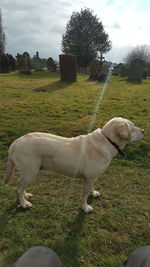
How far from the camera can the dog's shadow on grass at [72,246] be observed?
359cm

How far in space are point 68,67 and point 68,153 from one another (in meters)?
15.7

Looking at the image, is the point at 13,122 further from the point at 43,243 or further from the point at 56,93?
the point at 56,93

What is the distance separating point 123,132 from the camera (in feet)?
14.3

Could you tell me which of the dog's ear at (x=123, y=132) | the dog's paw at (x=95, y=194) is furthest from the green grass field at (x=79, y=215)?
the dog's ear at (x=123, y=132)

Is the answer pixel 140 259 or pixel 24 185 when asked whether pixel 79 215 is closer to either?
pixel 24 185

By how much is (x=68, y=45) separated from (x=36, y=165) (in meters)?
49.7

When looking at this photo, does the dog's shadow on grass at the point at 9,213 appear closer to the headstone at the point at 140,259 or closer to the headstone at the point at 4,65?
the headstone at the point at 140,259

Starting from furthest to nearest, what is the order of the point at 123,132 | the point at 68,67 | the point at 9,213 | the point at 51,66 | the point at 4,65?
the point at 51,66, the point at 4,65, the point at 68,67, the point at 9,213, the point at 123,132

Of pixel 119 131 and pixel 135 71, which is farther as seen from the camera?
pixel 135 71

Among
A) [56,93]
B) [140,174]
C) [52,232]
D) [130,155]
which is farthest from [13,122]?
[56,93]

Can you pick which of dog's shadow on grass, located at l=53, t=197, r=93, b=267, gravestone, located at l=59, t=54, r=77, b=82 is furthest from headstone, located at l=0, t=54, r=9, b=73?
dog's shadow on grass, located at l=53, t=197, r=93, b=267

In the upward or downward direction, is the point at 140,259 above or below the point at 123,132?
below

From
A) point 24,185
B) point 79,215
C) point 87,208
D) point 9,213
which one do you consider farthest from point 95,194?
point 9,213

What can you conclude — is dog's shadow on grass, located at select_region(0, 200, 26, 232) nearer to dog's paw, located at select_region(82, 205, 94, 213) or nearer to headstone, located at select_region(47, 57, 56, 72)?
dog's paw, located at select_region(82, 205, 94, 213)
